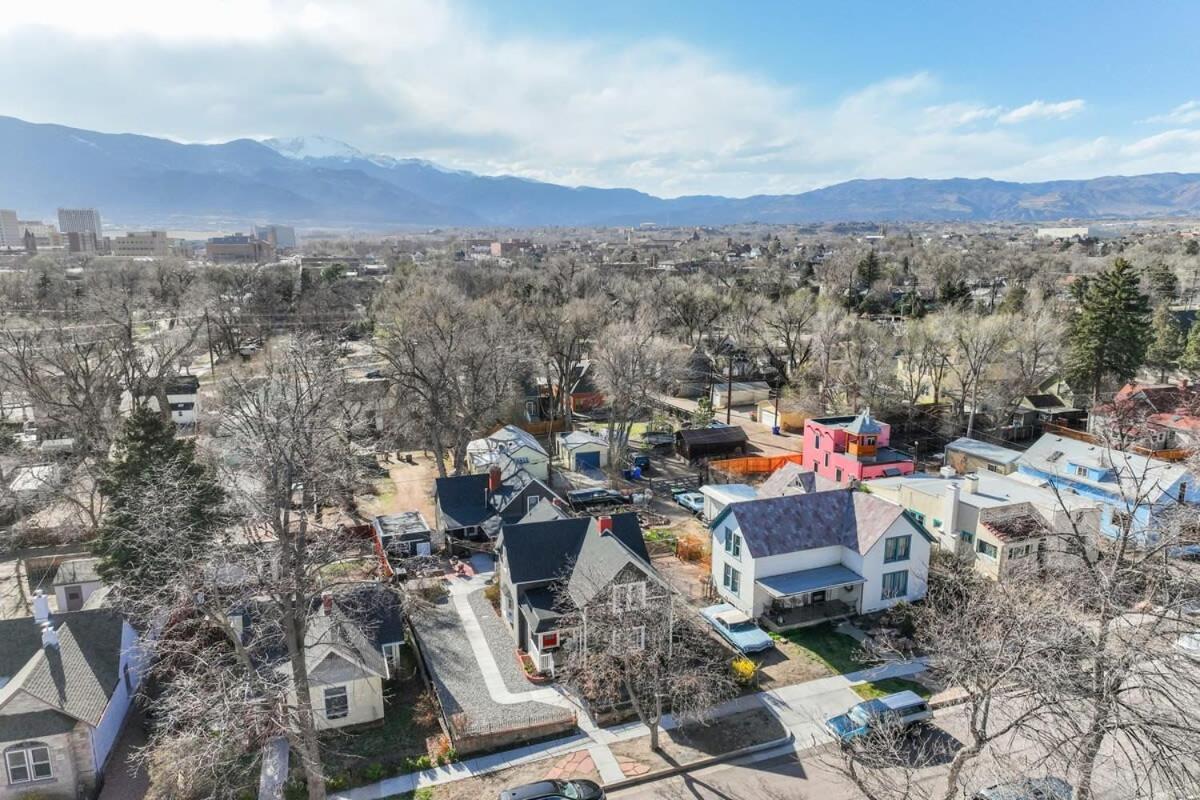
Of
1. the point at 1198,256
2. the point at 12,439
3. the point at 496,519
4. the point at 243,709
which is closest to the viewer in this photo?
the point at 243,709

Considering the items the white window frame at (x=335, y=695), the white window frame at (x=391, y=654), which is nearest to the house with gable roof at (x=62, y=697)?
→ the white window frame at (x=335, y=695)

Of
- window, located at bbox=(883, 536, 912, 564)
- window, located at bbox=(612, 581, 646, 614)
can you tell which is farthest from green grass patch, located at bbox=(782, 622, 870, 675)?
window, located at bbox=(612, 581, 646, 614)

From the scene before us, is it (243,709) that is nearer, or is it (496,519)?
(243,709)

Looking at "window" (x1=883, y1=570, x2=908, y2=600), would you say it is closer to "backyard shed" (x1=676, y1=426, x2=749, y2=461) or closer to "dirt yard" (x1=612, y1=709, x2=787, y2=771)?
"dirt yard" (x1=612, y1=709, x2=787, y2=771)

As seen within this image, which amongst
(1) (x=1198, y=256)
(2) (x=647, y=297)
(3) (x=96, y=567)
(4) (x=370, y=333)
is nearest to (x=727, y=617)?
(3) (x=96, y=567)

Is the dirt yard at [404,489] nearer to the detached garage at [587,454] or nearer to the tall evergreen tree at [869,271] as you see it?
the detached garage at [587,454]

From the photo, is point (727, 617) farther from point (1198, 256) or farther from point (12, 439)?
point (1198, 256)
